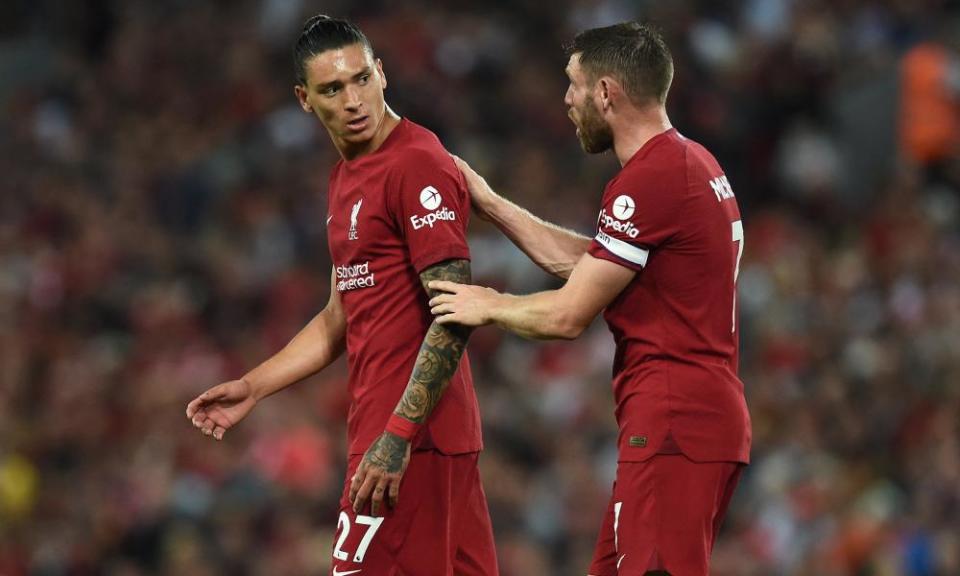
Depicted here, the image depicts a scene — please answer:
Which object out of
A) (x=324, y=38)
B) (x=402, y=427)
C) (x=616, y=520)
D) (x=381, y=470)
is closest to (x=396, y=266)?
(x=402, y=427)

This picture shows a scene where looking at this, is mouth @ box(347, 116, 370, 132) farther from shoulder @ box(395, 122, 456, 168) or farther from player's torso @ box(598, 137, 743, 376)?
player's torso @ box(598, 137, 743, 376)

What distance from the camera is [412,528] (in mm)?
4863

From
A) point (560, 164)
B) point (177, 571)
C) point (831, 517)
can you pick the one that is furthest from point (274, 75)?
point (831, 517)

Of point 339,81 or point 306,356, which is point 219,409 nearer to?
point 306,356

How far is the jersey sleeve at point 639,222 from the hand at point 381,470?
823 mm

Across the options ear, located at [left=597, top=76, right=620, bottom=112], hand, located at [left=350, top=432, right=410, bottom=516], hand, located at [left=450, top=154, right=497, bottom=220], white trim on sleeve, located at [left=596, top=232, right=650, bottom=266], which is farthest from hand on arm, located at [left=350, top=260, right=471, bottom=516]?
ear, located at [left=597, top=76, right=620, bottom=112]

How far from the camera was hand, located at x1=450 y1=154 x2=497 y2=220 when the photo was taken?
17.6 ft

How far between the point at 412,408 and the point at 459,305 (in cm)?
33

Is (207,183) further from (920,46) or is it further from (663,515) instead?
(663,515)

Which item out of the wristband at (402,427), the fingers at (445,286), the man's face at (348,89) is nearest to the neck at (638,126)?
the fingers at (445,286)

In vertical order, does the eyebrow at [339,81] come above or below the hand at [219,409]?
above

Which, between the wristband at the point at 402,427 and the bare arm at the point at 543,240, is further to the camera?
the bare arm at the point at 543,240

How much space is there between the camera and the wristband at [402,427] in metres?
4.77

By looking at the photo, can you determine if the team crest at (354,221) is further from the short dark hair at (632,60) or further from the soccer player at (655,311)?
the short dark hair at (632,60)
